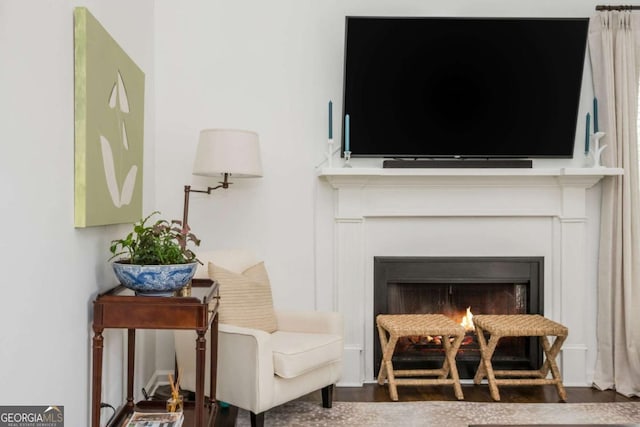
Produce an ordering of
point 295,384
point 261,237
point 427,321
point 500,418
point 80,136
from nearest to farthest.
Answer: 1. point 80,136
2. point 295,384
3. point 500,418
4. point 427,321
5. point 261,237

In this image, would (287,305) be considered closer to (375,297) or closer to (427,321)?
(375,297)

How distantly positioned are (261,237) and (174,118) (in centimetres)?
94

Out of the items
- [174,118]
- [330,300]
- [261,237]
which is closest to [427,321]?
[330,300]

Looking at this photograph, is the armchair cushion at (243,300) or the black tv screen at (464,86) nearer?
the armchair cushion at (243,300)

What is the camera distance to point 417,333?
10.1ft

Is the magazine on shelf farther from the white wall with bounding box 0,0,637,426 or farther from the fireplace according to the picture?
the fireplace

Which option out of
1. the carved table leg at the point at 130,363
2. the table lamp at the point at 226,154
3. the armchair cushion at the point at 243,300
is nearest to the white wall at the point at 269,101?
the table lamp at the point at 226,154

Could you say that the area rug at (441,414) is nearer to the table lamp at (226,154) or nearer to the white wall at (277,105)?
the white wall at (277,105)

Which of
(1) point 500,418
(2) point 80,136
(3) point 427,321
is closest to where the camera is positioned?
(2) point 80,136

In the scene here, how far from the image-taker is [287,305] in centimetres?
349

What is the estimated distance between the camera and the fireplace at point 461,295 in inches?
138

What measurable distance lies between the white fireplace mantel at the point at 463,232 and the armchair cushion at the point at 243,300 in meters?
0.64

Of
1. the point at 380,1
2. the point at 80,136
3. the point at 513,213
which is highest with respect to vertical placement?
the point at 380,1

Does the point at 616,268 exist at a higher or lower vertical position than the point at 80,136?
lower
